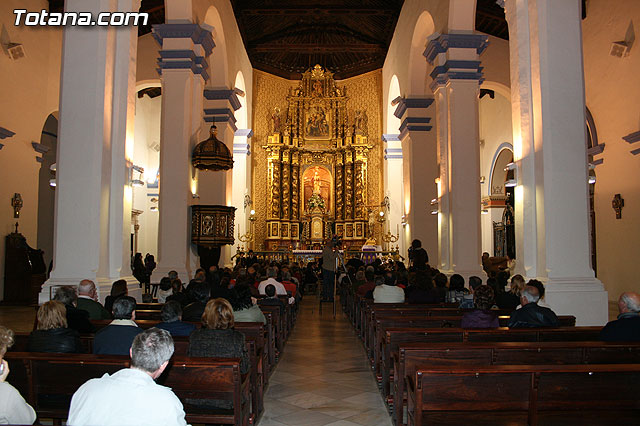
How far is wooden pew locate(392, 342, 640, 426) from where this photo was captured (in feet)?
11.8

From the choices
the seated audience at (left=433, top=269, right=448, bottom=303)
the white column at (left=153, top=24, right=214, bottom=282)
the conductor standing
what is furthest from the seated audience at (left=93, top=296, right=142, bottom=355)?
the conductor standing

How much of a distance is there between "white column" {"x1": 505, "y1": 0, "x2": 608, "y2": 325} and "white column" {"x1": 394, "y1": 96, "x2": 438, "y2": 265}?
7.05m

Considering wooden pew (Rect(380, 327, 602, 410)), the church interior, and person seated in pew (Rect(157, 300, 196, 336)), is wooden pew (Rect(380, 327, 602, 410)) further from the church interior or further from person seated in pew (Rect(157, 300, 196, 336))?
person seated in pew (Rect(157, 300, 196, 336))

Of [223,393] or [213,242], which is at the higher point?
[213,242]

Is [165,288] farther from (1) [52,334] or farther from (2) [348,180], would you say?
(2) [348,180]

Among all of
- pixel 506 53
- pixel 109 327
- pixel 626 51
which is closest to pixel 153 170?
pixel 506 53

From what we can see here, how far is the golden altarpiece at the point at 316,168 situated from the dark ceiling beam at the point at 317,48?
141 cm

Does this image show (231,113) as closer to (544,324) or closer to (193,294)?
(193,294)

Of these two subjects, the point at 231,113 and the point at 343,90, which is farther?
the point at 343,90

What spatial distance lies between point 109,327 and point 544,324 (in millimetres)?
3570

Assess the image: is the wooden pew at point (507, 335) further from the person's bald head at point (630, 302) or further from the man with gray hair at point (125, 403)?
the man with gray hair at point (125, 403)

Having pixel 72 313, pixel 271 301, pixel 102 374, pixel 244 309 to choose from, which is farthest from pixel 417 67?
pixel 102 374

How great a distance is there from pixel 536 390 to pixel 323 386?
2.81 meters

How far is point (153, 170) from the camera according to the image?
2002 cm
